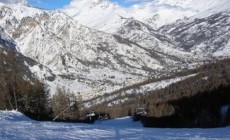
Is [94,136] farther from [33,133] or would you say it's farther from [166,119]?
[166,119]

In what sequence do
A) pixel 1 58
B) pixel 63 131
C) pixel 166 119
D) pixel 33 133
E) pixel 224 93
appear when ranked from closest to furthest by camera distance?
pixel 33 133 < pixel 63 131 < pixel 1 58 < pixel 166 119 < pixel 224 93

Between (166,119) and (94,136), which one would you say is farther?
→ (166,119)

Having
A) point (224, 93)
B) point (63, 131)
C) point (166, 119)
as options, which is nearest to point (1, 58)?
point (63, 131)

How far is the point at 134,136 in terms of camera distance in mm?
36094

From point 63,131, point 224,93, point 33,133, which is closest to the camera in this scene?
point 33,133

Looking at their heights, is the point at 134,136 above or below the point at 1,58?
below

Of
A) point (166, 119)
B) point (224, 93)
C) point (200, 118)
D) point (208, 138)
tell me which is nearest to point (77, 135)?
point (208, 138)


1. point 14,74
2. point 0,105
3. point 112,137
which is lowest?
point 112,137

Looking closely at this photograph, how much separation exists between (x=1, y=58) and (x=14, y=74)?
34.6 ft

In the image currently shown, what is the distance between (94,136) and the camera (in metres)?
35.4

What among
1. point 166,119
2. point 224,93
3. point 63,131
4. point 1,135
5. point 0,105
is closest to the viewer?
point 1,135

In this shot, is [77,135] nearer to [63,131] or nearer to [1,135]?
[63,131]

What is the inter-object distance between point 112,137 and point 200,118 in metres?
129

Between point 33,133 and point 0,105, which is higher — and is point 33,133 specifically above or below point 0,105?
below
